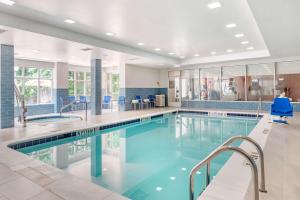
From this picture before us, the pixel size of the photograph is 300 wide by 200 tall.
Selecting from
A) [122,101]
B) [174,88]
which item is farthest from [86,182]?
[174,88]

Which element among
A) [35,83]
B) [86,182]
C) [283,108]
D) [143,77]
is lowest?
[86,182]

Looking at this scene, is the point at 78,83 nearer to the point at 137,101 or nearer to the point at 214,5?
Answer: the point at 137,101

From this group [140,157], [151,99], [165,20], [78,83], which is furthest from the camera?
[78,83]

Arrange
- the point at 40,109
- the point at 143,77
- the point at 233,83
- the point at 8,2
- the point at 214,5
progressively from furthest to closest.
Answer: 1. the point at 143,77
2. the point at 233,83
3. the point at 40,109
4. the point at 214,5
5. the point at 8,2

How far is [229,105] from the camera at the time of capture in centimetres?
1052

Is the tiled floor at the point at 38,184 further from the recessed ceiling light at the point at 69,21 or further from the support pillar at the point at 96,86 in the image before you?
the support pillar at the point at 96,86

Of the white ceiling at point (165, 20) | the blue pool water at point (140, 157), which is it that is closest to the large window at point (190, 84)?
the white ceiling at point (165, 20)

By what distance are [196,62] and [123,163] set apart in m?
8.00

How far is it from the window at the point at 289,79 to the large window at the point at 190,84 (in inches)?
156

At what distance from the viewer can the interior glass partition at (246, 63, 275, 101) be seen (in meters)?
9.48

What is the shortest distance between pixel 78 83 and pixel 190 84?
6853mm

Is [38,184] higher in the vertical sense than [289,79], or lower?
lower

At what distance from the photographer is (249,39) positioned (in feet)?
21.5

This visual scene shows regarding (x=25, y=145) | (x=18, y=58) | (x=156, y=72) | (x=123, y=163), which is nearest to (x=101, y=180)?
(x=123, y=163)
